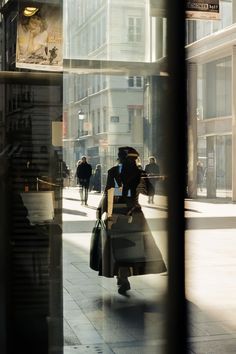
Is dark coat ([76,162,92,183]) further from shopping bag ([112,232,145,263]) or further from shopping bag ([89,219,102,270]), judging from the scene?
shopping bag ([112,232,145,263])

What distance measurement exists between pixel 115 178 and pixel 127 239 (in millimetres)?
655

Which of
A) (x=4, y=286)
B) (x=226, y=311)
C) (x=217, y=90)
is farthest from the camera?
(x=217, y=90)

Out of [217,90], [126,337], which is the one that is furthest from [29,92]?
[217,90]

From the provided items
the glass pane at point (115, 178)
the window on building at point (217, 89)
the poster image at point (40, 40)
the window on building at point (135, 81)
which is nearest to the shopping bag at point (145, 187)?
the glass pane at point (115, 178)

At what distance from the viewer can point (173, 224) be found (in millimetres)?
4004

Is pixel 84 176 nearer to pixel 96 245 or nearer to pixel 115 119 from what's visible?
pixel 115 119

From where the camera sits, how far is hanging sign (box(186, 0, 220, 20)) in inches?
147

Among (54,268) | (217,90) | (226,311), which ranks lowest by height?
(226,311)

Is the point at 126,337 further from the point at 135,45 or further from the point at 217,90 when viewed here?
the point at 217,90

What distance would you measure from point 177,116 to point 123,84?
468 mm

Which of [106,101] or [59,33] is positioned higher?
[59,33]

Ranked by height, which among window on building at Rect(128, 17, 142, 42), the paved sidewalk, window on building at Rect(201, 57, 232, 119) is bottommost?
the paved sidewalk

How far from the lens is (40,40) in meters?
2.86

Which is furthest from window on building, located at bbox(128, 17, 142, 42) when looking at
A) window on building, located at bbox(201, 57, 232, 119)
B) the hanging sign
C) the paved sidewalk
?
window on building, located at bbox(201, 57, 232, 119)
